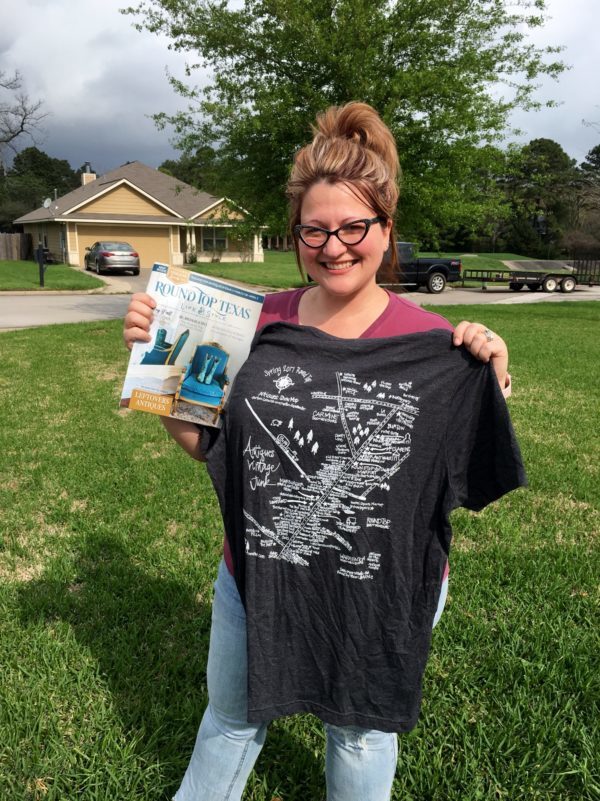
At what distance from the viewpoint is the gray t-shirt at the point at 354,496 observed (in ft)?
4.70

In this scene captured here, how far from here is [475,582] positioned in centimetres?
319

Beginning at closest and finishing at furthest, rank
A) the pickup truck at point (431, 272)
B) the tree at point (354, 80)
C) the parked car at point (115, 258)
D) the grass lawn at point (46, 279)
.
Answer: the tree at point (354, 80), the grass lawn at point (46, 279), the pickup truck at point (431, 272), the parked car at point (115, 258)

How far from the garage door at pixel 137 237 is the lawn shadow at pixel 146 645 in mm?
31278

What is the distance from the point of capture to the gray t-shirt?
1433 mm

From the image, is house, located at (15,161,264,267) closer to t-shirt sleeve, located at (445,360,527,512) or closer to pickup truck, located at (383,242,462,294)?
pickup truck, located at (383,242,462,294)

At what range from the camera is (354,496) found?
1.43 meters

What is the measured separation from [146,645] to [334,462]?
1777 mm

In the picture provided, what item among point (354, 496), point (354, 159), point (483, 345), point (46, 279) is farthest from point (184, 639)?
point (46, 279)

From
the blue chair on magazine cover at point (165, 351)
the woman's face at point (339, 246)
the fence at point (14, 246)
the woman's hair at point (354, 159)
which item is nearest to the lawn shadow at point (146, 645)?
the blue chair on magazine cover at point (165, 351)

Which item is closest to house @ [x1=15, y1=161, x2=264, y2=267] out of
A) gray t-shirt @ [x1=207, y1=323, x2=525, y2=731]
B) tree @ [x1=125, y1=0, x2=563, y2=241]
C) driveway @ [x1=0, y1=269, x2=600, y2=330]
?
driveway @ [x1=0, y1=269, x2=600, y2=330]

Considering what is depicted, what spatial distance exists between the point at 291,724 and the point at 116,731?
64cm

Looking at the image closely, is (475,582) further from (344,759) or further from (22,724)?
(22,724)

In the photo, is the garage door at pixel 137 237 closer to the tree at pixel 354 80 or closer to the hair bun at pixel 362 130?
the tree at pixel 354 80

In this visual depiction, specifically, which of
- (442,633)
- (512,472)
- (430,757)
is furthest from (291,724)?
(512,472)
